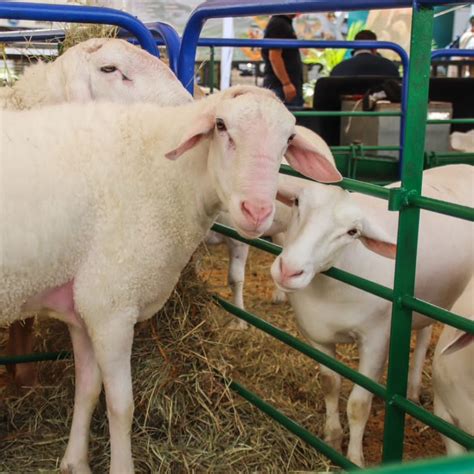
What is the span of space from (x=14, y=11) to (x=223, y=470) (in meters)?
1.54

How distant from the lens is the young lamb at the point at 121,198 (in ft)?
6.38

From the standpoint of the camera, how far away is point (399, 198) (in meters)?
2.00

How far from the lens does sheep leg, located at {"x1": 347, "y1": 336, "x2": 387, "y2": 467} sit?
8.70ft

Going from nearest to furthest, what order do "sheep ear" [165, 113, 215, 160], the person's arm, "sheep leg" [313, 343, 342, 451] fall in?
"sheep ear" [165, 113, 215, 160] → "sheep leg" [313, 343, 342, 451] → the person's arm

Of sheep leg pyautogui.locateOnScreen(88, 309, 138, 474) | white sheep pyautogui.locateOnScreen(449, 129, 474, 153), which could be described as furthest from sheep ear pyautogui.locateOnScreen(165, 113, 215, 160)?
white sheep pyautogui.locateOnScreen(449, 129, 474, 153)

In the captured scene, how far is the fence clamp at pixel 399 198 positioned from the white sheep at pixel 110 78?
2.86ft

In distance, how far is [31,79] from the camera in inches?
109

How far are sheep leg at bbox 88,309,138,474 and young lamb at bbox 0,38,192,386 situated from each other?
81 cm

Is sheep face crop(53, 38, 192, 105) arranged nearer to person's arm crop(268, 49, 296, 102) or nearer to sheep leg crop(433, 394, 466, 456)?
sheep leg crop(433, 394, 466, 456)

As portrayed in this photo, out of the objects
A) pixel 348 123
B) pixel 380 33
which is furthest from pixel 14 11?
pixel 380 33

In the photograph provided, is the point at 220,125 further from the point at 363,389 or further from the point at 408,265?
the point at 363,389

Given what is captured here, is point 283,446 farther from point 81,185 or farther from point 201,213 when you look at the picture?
point 81,185

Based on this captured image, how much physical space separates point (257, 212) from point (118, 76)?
39.5 inches

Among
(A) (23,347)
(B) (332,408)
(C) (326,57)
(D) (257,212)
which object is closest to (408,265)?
(D) (257,212)
